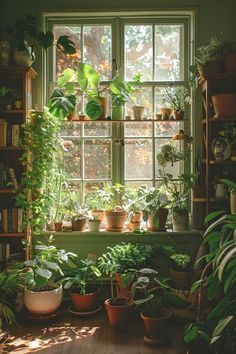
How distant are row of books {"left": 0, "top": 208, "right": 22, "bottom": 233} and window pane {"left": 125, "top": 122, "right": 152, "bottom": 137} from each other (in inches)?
54.4

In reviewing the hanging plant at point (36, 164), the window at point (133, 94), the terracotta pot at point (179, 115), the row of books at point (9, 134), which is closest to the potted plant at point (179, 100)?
the terracotta pot at point (179, 115)

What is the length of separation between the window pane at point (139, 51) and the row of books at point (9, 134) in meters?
1.30

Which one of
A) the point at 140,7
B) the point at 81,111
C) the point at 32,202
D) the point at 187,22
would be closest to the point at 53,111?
the point at 81,111

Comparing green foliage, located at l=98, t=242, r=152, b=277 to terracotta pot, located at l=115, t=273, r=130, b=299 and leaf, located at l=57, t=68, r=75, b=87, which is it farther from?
leaf, located at l=57, t=68, r=75, b=87

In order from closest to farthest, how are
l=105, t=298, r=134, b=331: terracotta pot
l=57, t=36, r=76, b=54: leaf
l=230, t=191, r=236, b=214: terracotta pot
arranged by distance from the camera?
l=105, t=298, r=134, b=331: terracotta pot, l=230, t=191, r=236, b=214: terracotta pot, l=57, t=36, r=76, b=54: leaf

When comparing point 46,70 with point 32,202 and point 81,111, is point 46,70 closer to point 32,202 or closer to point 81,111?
point 81,111

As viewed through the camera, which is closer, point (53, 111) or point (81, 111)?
point (53, 111)

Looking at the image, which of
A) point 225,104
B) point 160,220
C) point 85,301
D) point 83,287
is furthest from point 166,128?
point 85,301

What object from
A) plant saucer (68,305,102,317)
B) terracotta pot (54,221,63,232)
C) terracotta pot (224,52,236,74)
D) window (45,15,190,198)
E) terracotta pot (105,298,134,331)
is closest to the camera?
terracotta pot (105,298,134,331)

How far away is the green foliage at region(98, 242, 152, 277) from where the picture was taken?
142 inches

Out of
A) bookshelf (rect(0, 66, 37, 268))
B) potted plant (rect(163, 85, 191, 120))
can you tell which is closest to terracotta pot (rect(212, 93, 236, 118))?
potted plant (rect(163, 85, 191, 120))

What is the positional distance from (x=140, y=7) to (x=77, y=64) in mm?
858

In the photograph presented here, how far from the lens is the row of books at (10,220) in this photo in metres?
3.76

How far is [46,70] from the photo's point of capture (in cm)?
412
